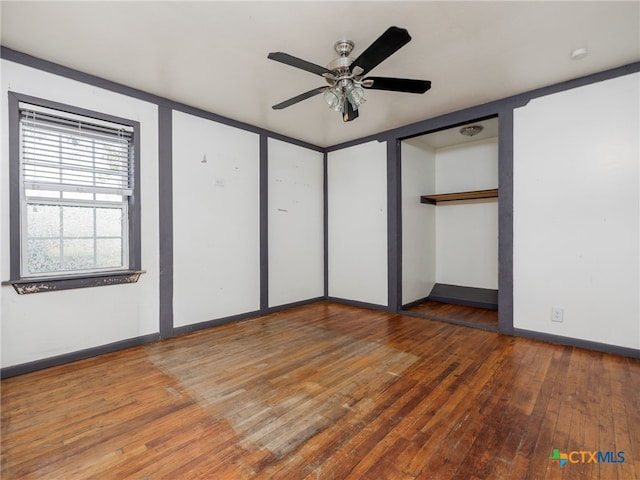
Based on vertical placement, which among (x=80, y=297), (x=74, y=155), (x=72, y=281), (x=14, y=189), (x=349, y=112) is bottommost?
(x=80, y=297)

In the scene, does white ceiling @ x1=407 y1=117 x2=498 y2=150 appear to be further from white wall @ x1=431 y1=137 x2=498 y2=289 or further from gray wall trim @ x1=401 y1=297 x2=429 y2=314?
gray wall trim @ x1=401 y1=297 x2=429 y2=314

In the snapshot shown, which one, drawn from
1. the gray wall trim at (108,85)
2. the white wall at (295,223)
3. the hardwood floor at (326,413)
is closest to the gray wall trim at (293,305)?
the white wall at (295,223)

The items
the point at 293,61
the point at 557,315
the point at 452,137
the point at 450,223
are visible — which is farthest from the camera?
the point at 450,223

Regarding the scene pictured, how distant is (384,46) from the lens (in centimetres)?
185

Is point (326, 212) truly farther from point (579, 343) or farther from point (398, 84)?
point (579, 343)

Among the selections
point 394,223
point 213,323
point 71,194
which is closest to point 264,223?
point 213,323

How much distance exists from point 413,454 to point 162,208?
325 cm

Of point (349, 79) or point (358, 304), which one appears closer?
point (349, 79)

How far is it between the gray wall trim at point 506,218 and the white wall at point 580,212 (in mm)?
59

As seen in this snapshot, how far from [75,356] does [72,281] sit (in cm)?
71

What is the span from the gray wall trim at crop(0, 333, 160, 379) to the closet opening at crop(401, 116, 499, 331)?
3475 mm

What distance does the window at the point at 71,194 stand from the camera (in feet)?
8.34

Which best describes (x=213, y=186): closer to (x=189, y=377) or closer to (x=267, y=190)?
(x=267, y=190)

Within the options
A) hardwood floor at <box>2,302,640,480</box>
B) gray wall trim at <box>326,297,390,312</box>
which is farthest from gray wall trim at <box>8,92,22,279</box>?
gray wall trim at <box>326,297,390,312</box>
